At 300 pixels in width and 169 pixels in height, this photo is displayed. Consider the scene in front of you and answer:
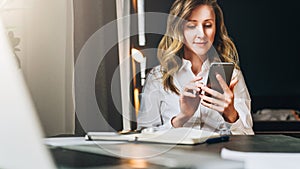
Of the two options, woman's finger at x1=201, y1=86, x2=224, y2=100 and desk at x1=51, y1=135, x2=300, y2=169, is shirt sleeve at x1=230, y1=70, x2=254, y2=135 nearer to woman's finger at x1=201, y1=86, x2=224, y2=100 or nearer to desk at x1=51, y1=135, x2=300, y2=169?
woman's finger at x1=201, y1=86, x2=224, y2=100

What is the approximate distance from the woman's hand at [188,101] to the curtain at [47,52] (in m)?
0.68

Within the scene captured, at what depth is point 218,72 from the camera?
8.21ft

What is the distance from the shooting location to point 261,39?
97.9 inches

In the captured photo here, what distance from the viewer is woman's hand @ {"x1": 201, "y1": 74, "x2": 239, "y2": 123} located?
8.02 feet

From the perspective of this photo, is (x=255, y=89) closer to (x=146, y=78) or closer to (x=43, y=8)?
(x=146, y=78)

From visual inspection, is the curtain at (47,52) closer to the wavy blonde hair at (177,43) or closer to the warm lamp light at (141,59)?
the warm lamp light at (141,59)

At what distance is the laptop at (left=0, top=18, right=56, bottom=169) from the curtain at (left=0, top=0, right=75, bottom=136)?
165 centimetres

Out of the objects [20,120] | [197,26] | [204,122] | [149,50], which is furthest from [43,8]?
[20,120]

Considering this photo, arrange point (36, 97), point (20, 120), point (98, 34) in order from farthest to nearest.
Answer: point (98, 34) < point (36, 97) < point (20, 120)

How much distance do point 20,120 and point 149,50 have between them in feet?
6.90

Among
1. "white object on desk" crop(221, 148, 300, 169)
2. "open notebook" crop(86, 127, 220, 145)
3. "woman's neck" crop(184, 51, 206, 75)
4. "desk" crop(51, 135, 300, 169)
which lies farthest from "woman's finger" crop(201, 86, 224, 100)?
"white object on desk" crop(221, 148, 300, 169)

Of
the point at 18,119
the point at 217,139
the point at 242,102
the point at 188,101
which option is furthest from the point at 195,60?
the point at 18,119

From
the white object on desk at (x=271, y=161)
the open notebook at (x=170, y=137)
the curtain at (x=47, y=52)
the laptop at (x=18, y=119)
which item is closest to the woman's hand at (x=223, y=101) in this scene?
the curtain at (x=47, y=52)

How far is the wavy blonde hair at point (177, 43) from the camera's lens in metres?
2.49
